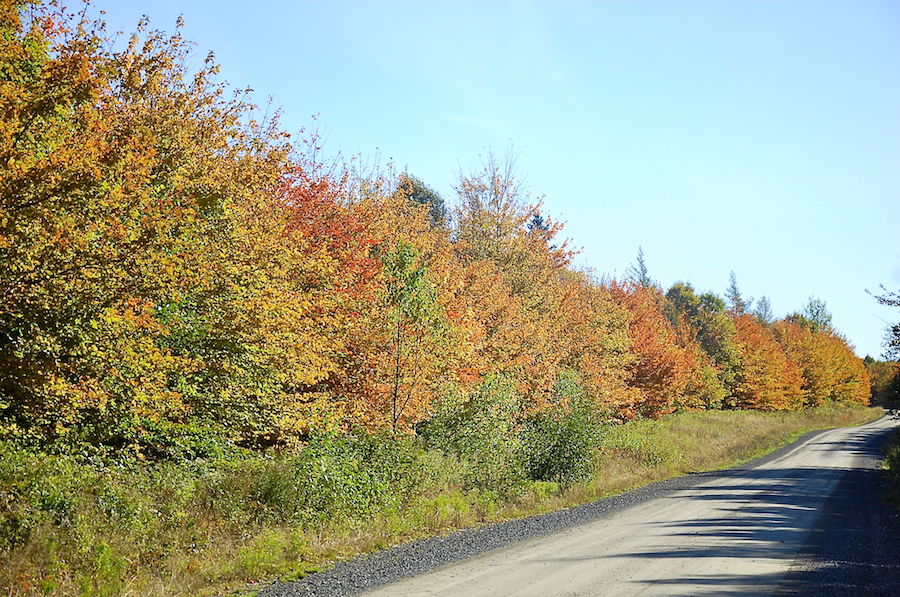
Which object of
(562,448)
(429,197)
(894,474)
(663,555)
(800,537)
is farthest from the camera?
(429,197)

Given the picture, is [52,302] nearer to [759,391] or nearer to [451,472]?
[451,472]

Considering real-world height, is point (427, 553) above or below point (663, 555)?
above

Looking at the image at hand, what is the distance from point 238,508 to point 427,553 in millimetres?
3376

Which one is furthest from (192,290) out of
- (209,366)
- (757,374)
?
(757,374)

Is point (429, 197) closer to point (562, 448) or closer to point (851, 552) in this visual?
point (562, 448)

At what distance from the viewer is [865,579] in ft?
32.4

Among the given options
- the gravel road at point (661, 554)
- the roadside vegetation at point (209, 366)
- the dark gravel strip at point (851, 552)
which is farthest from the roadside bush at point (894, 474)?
the roadside vegetation at point (209, 366)

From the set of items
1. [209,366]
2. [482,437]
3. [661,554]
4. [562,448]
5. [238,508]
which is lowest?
[661,554]

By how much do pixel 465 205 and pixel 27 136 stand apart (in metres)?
27.6

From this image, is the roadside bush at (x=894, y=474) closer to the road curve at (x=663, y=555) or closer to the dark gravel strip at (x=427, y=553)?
the road curve at (x=663, y=555)

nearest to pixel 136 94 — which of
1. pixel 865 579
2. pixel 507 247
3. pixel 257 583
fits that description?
pixel 257 583

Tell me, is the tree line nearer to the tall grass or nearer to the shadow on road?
the tall grass

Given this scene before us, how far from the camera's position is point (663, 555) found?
1138 cm

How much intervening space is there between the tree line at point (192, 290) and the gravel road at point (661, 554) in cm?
466
